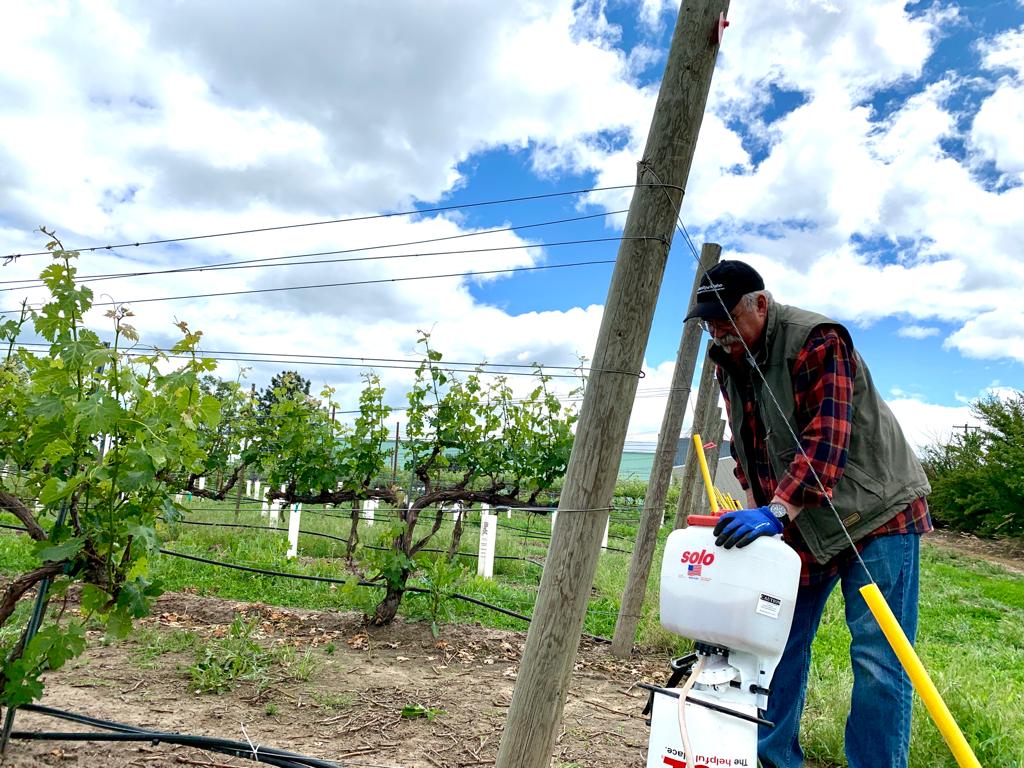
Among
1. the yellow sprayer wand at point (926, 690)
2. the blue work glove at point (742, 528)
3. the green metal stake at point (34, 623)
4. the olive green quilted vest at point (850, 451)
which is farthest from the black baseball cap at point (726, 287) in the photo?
the green metal stake at point (34, 623)

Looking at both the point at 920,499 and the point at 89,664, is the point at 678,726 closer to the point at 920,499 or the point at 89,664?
the point at 920,499

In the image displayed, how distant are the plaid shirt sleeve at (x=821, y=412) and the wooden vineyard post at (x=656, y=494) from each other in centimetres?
211

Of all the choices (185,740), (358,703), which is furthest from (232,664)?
(185,740)

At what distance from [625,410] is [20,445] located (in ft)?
8.00

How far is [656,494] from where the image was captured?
448cm

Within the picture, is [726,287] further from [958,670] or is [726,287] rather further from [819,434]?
[958,670]

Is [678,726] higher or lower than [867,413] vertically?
lower

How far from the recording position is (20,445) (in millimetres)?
2891

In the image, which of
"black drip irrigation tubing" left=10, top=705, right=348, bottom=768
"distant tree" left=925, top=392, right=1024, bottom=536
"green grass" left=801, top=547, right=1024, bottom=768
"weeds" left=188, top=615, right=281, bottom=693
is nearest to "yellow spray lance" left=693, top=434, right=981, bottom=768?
"green grass" left=801, top=547, right=1024, bottom=768

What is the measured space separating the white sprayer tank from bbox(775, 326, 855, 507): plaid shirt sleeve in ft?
1.11

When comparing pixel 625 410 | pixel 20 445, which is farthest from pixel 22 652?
pixel 625 410

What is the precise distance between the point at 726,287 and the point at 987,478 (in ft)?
48.5

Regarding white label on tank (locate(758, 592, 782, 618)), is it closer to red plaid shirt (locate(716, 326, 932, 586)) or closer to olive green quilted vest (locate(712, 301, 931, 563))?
red plaid shirt (locate(716, 326, 932, 586))

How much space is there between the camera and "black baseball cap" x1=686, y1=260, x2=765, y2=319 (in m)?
2.34
